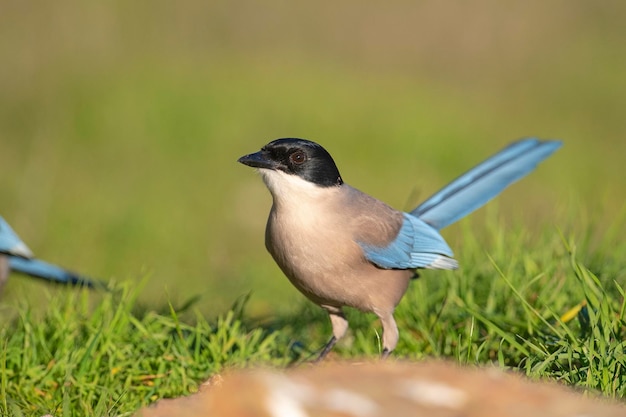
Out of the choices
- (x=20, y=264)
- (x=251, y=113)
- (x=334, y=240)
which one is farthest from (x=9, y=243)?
(x=251, y=113)

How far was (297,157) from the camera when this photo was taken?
397 centimetres

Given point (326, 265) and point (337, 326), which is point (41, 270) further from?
point (326, 265)

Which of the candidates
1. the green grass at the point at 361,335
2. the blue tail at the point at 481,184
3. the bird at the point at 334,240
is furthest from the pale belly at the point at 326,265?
the blue tail at the point at 481,184

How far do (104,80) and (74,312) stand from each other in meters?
6.09

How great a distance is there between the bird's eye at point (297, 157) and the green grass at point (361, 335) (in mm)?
785

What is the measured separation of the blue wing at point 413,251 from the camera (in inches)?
162

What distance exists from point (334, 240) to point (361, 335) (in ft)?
2.65

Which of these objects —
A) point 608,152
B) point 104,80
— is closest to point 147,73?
point 104,80

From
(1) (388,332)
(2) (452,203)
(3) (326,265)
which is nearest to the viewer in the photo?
(3) (326,265)

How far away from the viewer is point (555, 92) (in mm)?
11906

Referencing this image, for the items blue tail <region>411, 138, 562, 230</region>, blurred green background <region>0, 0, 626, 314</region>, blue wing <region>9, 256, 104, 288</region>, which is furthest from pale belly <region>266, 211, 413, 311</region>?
blue wing <region>9, 256, 104, 288</region>

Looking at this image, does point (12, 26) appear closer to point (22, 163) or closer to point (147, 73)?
point (147, 73)

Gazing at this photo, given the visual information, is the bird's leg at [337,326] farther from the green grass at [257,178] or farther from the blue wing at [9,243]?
the blue wing at [9,243]

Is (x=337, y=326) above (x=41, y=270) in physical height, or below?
above
